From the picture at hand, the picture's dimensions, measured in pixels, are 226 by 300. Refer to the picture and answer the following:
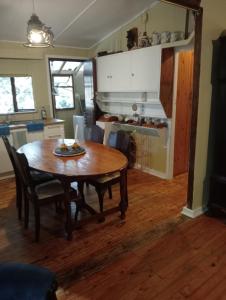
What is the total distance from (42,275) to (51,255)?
115 cm

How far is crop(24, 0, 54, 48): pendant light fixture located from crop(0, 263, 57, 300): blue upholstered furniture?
2337mm

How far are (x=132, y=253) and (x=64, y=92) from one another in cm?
539

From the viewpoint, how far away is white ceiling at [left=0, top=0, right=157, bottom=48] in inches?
130

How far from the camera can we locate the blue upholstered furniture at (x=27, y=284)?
105 cm

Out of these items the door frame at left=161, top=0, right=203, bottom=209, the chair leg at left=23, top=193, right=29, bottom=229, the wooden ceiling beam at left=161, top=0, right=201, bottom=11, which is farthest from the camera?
the chair leg at left=23, top=193, right=29, bottom=229

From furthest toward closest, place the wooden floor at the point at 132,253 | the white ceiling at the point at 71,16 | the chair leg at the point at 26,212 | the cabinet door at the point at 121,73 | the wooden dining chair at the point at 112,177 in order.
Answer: the cabinet door at the point at 121,73
the white ceiling at the point at 71,16
the wooden dining chair at the point at 112,177
the chair leg at the point at 26,212
the wooden floor at the point at 132,253

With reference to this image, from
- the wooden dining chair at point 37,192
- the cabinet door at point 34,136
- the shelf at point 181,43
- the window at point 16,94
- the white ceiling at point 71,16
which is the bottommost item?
the wooden dining chair at point 37,192

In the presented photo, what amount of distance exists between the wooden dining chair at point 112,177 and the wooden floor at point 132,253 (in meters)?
0.31

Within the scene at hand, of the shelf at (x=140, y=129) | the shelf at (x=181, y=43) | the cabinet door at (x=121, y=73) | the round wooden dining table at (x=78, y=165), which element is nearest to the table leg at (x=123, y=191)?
the round wooden dining table at (x=78, y=165)

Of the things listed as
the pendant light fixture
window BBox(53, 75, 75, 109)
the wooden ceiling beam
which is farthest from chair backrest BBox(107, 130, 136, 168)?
window BBox(53, 75, 75, 109)

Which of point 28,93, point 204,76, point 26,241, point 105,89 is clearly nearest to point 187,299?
point 26,241

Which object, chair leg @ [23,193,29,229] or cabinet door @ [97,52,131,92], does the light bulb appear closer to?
chair leg @ [23,193,29,229]

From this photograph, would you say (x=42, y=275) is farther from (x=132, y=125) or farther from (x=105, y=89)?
(x=105, y=89)

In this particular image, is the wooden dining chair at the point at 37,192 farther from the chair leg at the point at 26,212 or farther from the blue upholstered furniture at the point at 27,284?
the blue upholstered furniture at the point at 27,284
